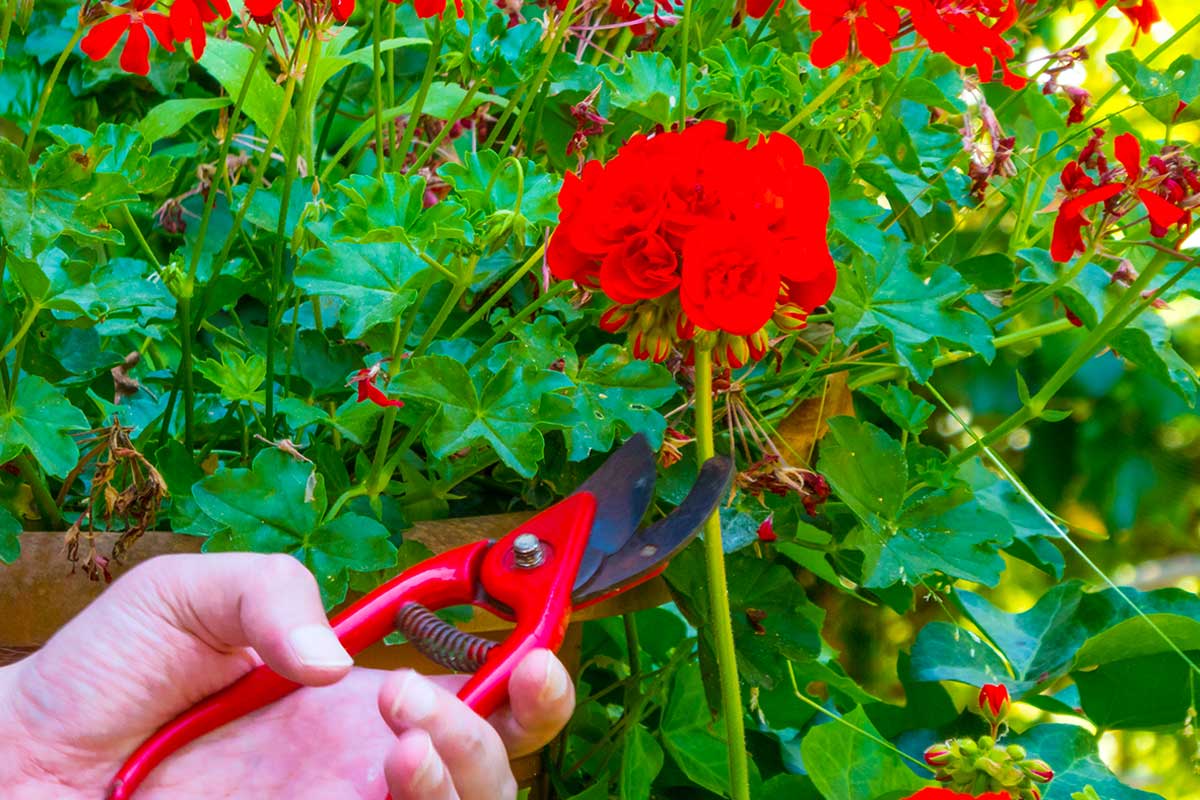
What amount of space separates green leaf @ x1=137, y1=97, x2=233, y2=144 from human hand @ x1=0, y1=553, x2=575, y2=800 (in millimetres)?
363

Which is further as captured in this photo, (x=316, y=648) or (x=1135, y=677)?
(x=1135, y=677)

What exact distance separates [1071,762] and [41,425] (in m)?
0.70

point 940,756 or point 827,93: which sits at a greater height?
point 827,93

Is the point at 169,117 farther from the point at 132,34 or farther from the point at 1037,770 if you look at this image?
the point at 1037,770

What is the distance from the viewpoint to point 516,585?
0.63 m

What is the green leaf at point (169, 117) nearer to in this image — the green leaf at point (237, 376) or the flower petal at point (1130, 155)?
the green leaf at point (237, 376)

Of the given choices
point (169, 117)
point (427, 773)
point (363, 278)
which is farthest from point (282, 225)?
point (427, 773)

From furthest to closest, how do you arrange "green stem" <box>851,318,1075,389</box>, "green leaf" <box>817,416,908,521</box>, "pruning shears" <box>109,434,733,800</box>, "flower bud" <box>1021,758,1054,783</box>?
"green stem" <box>851,318,1075,389</box> < "green leaf" <box>817,416,908,521</box> < "flower bud" <box>1021,758,1054,783</box> < "pruning shears" <box>109,434,733,800</box>

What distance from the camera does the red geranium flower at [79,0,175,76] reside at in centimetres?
72

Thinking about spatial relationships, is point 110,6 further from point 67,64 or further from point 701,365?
point 67,64

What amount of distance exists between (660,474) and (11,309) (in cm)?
43

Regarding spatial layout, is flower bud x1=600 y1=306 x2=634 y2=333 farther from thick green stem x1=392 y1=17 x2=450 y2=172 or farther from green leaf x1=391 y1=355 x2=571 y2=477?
thick green stem x1=392 y1=17 x2=450 y2=172

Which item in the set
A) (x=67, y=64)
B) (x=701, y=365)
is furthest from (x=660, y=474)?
(x=67, y=64)

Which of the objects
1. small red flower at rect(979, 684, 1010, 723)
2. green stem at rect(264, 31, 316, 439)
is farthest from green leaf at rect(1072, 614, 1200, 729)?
green stem at rect(264, 31, 316, 439)
